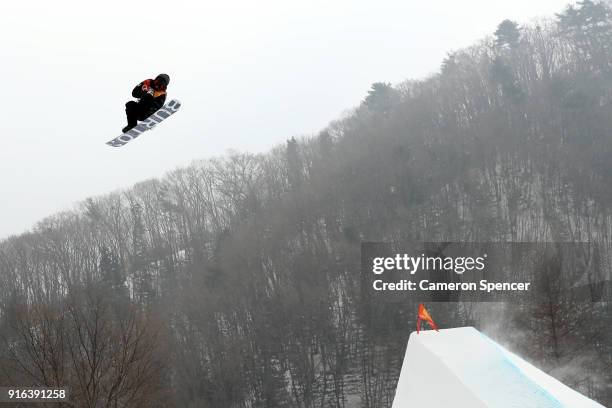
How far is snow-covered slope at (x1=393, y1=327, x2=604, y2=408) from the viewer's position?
730cm

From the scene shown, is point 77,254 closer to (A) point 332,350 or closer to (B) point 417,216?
(A) point 332,350

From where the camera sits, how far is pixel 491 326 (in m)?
29.9

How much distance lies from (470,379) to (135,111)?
28.3 ft

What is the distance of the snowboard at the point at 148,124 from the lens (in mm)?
12250

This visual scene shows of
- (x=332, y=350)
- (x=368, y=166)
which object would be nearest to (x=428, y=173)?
(x=368, y=166)

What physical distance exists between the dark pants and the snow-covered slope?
730cm

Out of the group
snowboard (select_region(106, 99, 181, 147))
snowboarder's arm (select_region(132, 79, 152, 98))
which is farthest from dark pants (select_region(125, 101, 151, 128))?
snowboard (select_region(106, 99, 181, 147))

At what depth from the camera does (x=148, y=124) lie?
40.6 ft

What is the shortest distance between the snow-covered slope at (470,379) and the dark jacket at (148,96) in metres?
7.04

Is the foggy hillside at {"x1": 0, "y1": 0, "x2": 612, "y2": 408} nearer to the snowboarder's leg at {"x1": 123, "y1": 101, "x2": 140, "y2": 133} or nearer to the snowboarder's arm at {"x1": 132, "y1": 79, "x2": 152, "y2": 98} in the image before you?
the snowboarder's leg at {"x1": 123, "y1": 101, "x2": 140, "y2": 133}

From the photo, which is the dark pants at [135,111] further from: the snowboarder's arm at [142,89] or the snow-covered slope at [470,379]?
the snow-covered slope at [470,379]

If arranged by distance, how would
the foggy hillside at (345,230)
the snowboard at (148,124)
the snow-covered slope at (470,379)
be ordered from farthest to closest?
the foggy hillside at (345,230)
the snowboard at (148,124)
the snow-covered slope at (470,379)

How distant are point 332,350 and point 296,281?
20.8 ft

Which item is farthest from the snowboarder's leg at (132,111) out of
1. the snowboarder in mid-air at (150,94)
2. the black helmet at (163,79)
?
the black helmet at (163,79)
